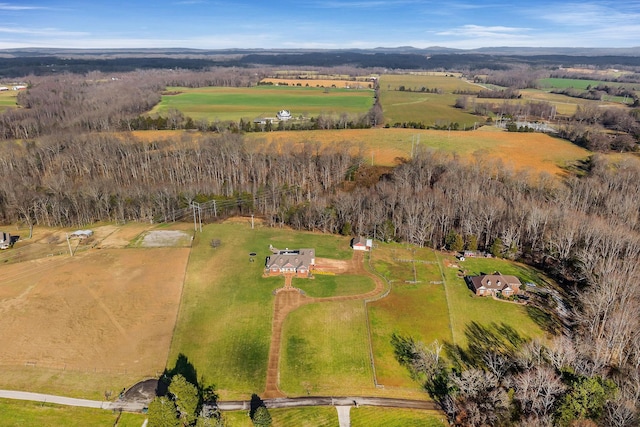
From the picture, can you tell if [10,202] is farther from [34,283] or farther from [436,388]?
[436,388]

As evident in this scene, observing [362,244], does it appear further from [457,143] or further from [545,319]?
[457,143]

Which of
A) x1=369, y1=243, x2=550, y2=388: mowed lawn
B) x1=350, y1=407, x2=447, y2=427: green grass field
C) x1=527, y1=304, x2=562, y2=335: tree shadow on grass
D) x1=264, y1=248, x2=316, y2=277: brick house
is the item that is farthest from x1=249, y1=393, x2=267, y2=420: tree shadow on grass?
x1=527, y1=304, x2=562, y2=335: tree shadow on grass

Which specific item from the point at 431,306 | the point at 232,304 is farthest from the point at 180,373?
the point at 431,306

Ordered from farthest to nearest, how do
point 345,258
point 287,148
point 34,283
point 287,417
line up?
1. point 287,148
2. point 345,258
3. point 34,283
4. point 287,417

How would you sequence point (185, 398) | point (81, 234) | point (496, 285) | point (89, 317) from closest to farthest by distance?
point (185, 398), point (89, 317), point (496, 285), point (81, 234)

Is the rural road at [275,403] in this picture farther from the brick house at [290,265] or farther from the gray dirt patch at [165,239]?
the gray dirt patch at [165,239]

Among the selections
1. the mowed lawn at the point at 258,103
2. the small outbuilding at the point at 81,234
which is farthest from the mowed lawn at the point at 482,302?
the mowed lawn at the point at 258,103

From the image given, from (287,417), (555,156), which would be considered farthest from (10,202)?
(555,156)

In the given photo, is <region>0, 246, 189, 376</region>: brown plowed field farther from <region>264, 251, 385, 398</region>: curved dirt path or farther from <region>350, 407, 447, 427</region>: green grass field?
<region>350, 407, 447, 427</region>: green grass field
